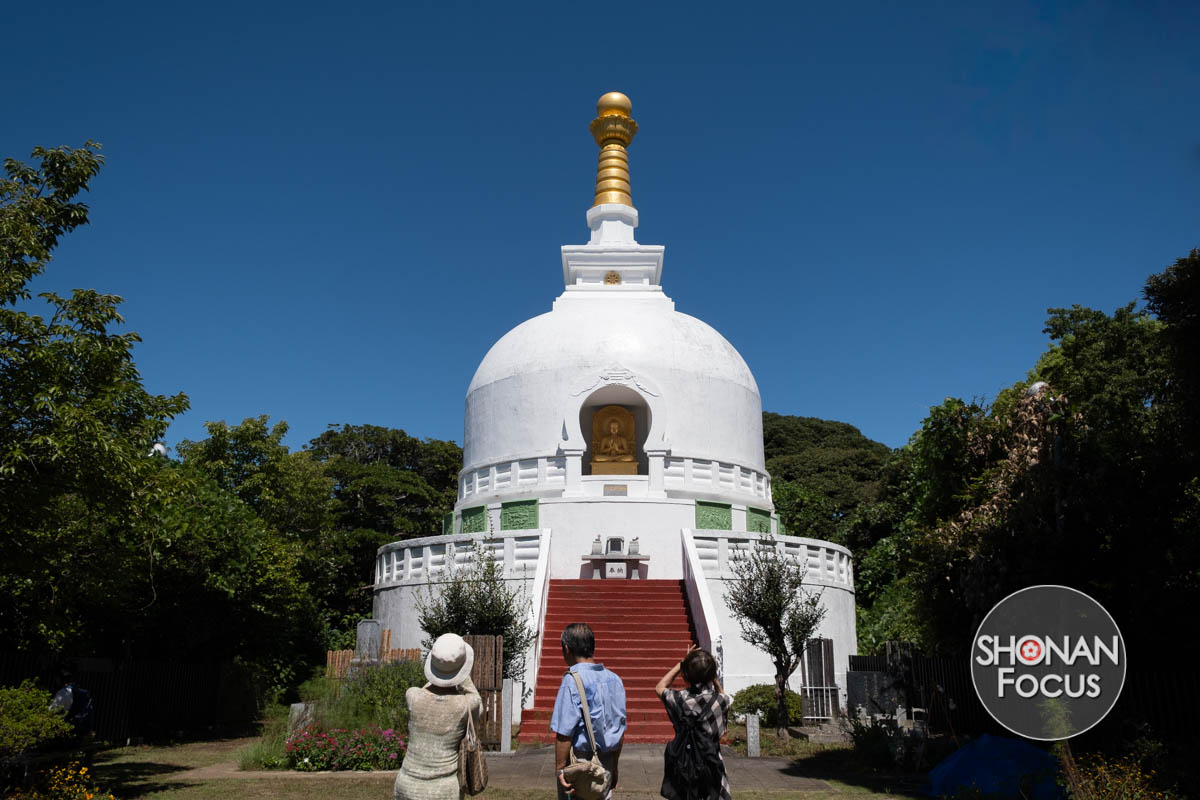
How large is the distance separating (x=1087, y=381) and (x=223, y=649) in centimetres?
2005

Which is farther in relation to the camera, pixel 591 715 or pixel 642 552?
pixel 642 552

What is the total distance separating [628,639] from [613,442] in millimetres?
9551

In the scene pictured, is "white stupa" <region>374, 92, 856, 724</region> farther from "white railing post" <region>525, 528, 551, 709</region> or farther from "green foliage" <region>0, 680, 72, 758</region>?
"green foliage" <region>0, 680, 72, 758</region>

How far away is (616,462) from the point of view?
2669 centimetres

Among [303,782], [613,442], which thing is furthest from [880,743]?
[613,442]

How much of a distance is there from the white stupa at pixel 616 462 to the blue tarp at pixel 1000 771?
8225mm

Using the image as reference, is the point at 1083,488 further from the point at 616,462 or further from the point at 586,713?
the point at 616,462

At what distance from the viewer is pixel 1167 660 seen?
11781 millimetres

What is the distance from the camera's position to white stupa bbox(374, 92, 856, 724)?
21.0 m

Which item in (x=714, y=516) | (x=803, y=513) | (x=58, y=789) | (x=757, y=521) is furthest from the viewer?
(x=803, y=513)

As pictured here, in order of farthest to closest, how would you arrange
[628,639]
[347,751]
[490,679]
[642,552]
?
[642,552] → [628,639] → [490,679] → [347,751]

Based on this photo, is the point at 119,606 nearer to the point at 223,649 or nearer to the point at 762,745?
the point at 223,649

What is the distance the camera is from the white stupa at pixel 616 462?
2103 centimetres

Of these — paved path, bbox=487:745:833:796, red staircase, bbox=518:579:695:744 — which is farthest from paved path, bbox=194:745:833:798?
red staircase, bbox=518:579:695:744
